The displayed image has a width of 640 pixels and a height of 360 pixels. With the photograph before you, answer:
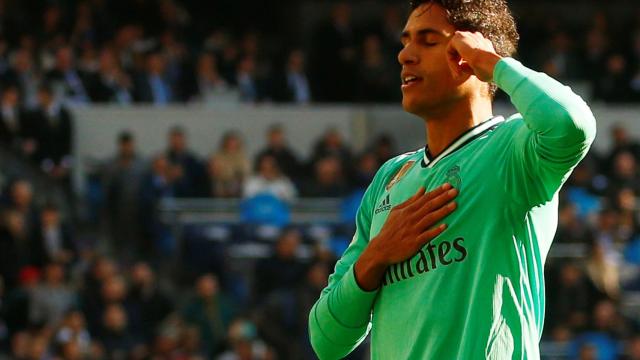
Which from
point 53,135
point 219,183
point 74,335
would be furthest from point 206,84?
point 74,335

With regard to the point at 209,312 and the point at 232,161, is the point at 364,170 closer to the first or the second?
the point at 232,161

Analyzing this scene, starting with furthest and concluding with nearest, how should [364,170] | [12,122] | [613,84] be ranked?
[613,84], [364,170], [12,122]

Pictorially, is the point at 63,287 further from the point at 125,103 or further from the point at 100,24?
the point at 100,24

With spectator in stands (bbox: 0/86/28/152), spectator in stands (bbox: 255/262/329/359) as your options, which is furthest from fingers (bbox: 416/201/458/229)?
spectator in stands (bbox: 0/86/28/152)

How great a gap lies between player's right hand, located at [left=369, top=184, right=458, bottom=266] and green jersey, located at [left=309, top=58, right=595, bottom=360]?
2 cm

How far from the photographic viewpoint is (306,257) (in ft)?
47.1

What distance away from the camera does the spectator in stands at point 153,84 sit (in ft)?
55.5

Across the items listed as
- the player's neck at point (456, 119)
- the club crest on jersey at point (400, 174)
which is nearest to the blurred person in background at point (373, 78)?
the club crest on jersey at point (400, 174)

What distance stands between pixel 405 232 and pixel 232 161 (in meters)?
12.0

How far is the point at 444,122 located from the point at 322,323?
2.04ft

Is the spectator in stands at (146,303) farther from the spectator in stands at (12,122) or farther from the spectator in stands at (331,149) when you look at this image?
the spectator in stands at (331,149)

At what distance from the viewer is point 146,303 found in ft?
44.3

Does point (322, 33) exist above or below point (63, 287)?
above

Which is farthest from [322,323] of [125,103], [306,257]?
[125,103]
